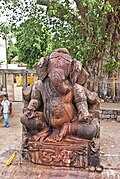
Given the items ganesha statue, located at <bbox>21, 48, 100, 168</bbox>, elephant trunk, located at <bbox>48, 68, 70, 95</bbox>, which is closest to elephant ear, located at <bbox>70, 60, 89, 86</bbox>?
ganesha statue, located at <bbox>21, 48, 100, 168</bbox>

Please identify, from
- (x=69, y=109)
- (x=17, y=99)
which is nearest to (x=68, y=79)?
(x=69, y=109)

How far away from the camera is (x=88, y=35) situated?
6066 mm

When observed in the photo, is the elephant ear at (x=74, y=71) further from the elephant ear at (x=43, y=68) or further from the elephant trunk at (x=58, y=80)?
the elephant ear at (x=43, y=68)

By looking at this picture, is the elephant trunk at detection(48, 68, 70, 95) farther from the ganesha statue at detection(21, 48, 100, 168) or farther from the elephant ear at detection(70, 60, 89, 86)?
the elephant ear at detection(70, 60, 89, 86)

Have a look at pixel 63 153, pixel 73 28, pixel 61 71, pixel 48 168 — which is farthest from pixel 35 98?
pixel 73 28

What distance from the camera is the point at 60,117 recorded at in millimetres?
3070

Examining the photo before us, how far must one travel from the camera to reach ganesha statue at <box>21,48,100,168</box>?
303 centimetres

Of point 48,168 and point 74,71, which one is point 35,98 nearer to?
point 74,71

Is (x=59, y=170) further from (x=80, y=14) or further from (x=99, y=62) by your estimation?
(x=80, y=14)

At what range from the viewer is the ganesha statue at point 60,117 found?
9.93 ft

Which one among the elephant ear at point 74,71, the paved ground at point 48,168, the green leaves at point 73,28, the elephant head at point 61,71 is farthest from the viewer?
the green leaves at point 73,28

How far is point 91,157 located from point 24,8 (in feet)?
15.8

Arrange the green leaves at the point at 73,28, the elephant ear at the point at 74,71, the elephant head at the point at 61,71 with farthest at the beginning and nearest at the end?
the green leaves at the point at 73,28 → the elephant ear at the point at 74,71 → the elephant head at the point at 61,71

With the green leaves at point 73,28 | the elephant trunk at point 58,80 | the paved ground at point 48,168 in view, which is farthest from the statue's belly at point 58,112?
the green leaves at point 73,28
